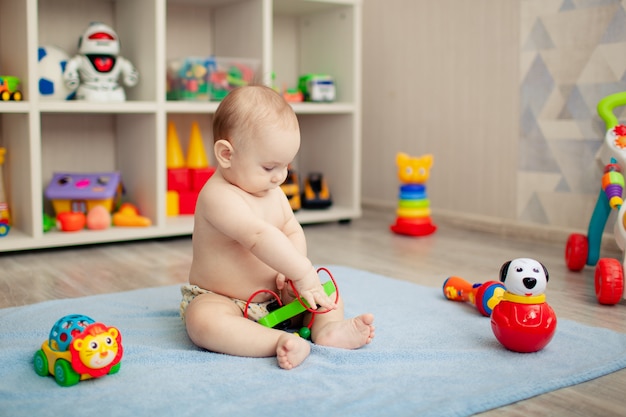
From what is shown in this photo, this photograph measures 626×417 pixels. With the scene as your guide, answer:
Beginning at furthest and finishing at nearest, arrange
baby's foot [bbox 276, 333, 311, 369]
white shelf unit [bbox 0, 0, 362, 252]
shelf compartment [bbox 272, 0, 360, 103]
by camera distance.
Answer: shelf compartment [bbox 272, 0, 360, 103]
white shelf unit [bbox 0, 0, 362, 252]
baby's foot [bbox 276, 333, 311, 369]

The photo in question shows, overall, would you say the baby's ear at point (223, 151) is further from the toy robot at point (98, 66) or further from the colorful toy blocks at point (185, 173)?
the colorful toy blocks at point (185, 173)

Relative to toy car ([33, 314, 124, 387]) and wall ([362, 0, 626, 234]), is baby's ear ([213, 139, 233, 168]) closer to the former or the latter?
toy car ([33, 314, 124, 387])

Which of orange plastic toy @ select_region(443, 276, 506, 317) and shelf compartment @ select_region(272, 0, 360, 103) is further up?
shelf compartment @ select_region(272, 0, 360, 103)

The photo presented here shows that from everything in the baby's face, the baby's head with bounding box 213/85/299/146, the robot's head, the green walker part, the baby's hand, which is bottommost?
the green walker part

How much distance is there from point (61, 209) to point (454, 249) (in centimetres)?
119

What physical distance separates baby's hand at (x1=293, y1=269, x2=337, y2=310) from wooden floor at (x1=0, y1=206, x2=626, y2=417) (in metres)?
0.24

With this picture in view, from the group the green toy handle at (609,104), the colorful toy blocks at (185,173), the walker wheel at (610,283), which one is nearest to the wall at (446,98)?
the green toy handle at (609,104)

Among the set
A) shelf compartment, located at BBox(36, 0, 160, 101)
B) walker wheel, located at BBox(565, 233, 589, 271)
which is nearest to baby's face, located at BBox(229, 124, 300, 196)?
walker wheel, located at BBox(565, 233, 589, 271)

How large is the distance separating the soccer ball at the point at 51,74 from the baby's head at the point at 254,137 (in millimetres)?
1109

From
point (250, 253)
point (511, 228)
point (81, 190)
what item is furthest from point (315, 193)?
point (250, 253)

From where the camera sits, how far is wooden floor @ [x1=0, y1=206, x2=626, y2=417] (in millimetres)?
1558

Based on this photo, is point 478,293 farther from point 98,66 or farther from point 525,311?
point 98,66

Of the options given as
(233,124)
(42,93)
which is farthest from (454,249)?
(42,93)

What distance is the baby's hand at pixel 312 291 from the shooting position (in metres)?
1.14
